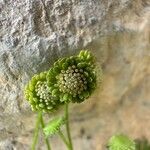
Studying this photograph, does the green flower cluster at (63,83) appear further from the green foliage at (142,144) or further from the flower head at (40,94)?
the green foliage at (142,144)

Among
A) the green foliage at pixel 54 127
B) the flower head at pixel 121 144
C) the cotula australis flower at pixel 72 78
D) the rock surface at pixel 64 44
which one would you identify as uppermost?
the rock surface at pixel 64 44

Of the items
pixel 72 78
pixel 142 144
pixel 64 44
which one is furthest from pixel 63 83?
pixel 142 144

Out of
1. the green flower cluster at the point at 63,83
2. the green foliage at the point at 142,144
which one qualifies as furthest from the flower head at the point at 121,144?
the green foliage at the point at 142,144

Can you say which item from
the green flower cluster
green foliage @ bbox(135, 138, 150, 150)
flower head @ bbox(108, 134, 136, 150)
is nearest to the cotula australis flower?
the green flower cluster

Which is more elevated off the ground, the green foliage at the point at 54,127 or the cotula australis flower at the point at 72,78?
Result: the cotula australis flower at the point at 72,78

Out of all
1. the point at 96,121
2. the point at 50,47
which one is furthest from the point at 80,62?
the point at 96,121

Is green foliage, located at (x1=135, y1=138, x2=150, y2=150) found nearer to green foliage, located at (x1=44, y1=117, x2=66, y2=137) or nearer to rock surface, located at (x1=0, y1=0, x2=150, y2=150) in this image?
rock surface, located at (x1=0, y1=0, x2=150, y2=150)

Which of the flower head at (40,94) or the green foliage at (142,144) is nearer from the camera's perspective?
the flower head at (40,94)
